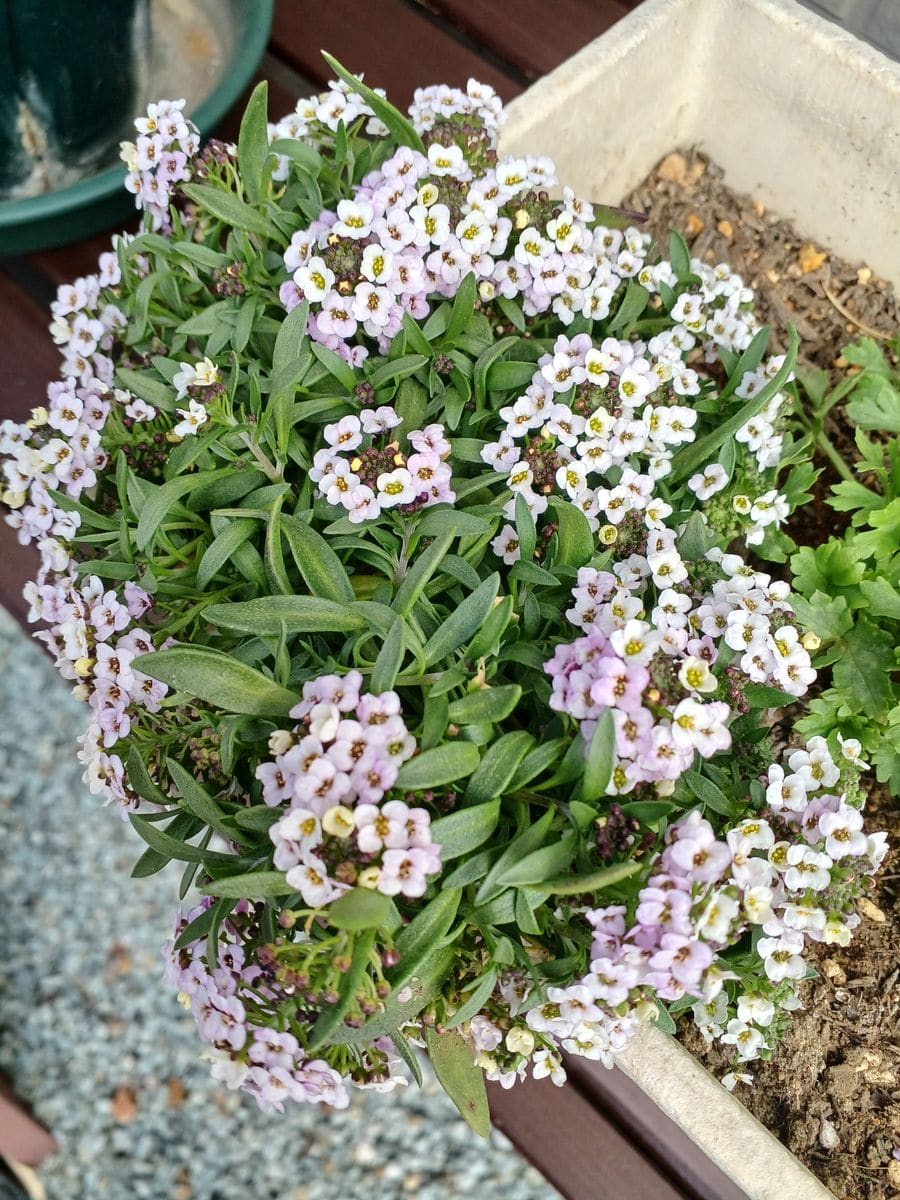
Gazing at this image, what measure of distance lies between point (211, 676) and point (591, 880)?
41 cm

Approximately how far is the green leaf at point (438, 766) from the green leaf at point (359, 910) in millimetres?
111

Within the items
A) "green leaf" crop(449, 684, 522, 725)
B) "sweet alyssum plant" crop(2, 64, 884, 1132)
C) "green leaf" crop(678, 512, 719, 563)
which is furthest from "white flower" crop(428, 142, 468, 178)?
"green leaf" crop(449, 684, 522, 725)

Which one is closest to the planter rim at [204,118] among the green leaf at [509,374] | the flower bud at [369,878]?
the green leaf at [509,374]

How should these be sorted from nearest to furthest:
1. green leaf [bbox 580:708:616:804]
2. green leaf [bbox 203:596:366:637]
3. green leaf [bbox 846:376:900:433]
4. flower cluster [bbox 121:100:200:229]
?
green leaf [bbox 580:708:616:804] < green leaf [bbox 203:596:366:637] < flower cluster [bbox 121:100:200:229] < green leaf [bbox 846:376:900:433]

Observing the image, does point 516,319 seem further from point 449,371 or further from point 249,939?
A: point 249,939

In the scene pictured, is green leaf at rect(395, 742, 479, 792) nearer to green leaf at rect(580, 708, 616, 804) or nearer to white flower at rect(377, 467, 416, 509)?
green leaf at rect(580, 708, 616, 804)

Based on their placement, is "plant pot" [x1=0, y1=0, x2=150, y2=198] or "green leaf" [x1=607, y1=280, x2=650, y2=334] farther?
"plant pot" [x1=0, y1=0, x2=150, y2=198]

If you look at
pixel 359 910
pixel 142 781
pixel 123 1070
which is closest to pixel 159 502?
pixel 142 781

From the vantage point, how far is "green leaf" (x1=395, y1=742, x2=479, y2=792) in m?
0.98

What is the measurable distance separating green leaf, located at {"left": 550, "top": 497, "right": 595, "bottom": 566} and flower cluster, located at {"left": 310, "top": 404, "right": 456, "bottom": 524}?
12 centimetres

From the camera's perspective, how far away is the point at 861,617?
1391mm

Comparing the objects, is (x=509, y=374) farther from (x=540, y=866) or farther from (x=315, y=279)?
(x=540, y=866)

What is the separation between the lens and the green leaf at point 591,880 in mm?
936

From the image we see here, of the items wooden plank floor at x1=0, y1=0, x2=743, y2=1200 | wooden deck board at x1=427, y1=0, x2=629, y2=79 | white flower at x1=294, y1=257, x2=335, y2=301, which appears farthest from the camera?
wooden deck board at x1=427, y1=0, x2=629, y2=79
